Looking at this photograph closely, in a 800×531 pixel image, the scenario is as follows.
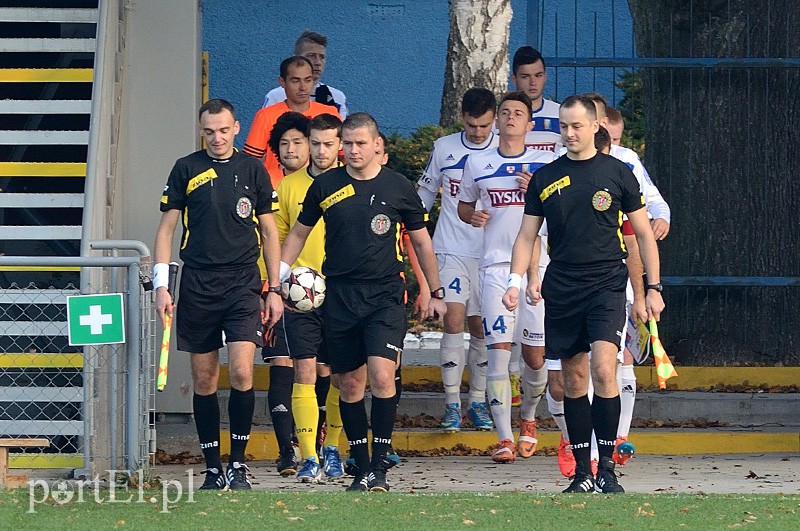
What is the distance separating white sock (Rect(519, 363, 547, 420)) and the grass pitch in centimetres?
200

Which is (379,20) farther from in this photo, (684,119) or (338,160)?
(338,160)

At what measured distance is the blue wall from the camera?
19.4 meters

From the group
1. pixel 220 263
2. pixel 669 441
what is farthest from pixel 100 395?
pixel 669 441

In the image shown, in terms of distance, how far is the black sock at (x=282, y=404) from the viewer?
30.2 feet

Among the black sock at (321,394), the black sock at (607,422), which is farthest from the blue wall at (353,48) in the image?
the black sock at (607,422)

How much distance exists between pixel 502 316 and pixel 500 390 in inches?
19.0

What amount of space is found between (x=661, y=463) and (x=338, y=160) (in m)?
2.92

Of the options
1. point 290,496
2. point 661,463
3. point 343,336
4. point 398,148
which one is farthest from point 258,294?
point 398,148

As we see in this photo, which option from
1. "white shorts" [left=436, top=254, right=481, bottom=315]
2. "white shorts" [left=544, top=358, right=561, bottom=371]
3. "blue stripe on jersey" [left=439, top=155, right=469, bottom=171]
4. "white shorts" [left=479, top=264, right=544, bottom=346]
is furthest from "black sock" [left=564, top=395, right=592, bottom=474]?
"blue stripe on jersey" [left=439, top=155, right=469, bottom=171]

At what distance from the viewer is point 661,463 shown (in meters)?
10.0

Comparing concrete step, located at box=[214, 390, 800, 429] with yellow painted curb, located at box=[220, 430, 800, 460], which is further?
concrete step, located at box=[214, 390, 800, 429]

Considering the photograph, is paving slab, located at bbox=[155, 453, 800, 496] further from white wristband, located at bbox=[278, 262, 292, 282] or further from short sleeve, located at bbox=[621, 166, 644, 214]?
short sleeve, located at bbox=[621, 166, 644, 214]

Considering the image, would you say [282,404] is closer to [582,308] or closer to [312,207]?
[312,207]

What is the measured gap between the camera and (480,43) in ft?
56.1
